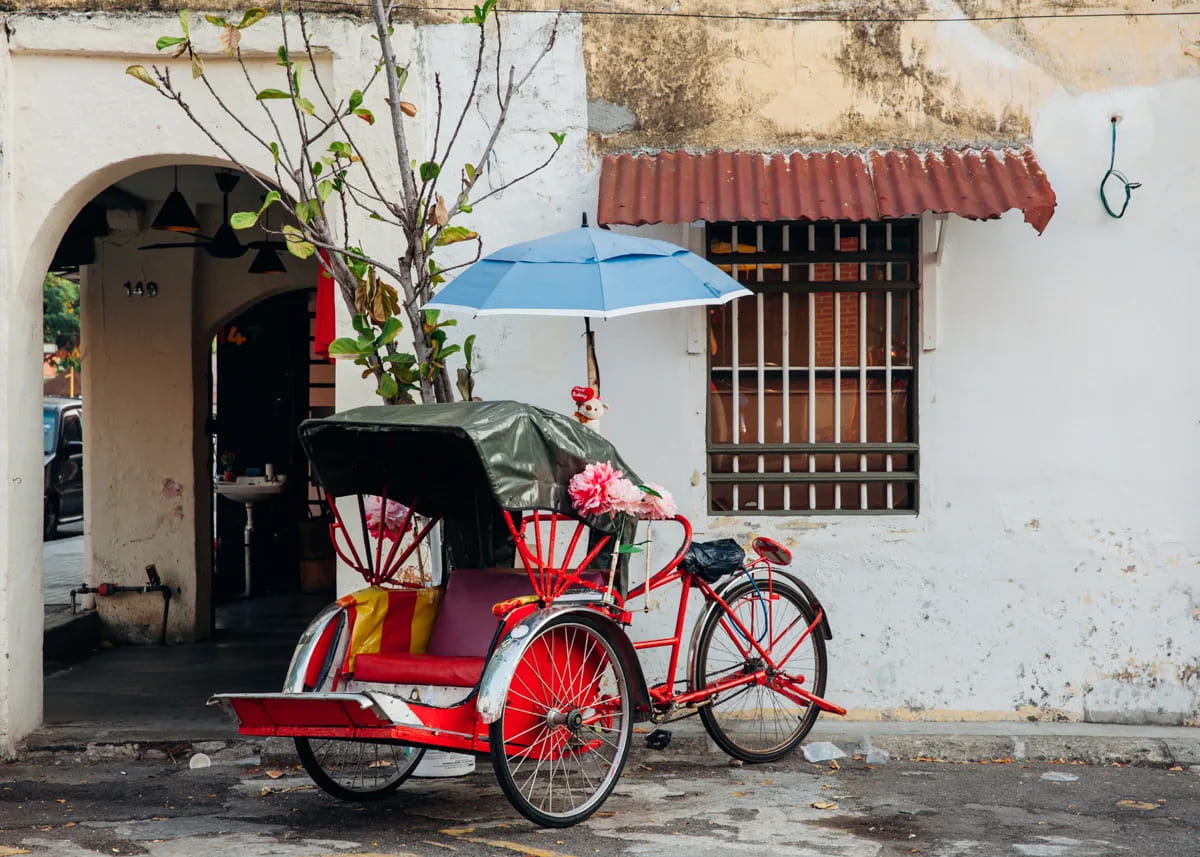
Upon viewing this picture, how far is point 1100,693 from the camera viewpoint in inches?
301

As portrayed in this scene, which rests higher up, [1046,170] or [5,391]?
[1046,170]

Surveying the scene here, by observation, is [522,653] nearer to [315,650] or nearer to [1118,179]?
[315,650]

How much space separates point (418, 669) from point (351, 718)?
0.50 meters

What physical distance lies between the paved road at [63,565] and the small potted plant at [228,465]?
1.79 metres

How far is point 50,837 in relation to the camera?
575 cm

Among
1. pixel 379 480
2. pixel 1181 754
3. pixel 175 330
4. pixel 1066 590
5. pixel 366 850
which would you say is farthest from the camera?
pixel 175 330

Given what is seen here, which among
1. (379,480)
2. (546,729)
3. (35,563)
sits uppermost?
(379,480)

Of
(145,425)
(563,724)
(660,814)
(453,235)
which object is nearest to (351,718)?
(563,724)

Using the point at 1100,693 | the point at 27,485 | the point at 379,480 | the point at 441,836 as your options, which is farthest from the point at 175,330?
the point at 1100,693

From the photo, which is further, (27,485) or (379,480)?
(27,485)

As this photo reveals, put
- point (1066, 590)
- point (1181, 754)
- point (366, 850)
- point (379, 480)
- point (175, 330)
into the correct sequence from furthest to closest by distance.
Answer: point (175, 330) → point (1066, 590) → point (1181, 754) → point (379, 480) → point (366, 850)

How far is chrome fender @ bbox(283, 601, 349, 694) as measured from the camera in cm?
588

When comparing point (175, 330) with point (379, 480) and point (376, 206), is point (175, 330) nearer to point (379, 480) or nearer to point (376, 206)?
point (376, 206)

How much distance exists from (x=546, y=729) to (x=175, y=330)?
21.4 feet
